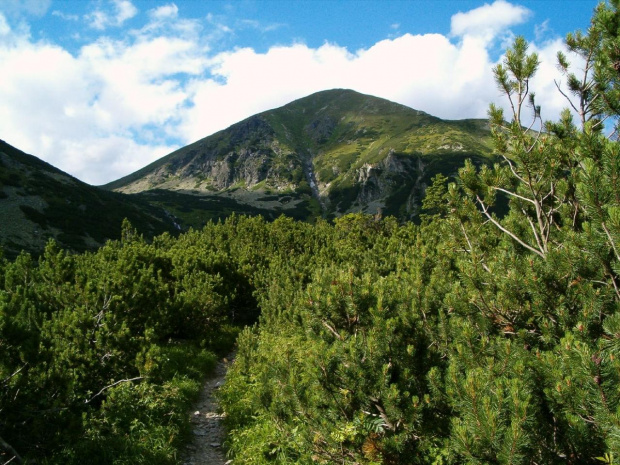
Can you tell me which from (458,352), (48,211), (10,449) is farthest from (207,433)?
(48,211)

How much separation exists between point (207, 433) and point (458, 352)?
7333 mm

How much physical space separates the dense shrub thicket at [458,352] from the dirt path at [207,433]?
39 cm

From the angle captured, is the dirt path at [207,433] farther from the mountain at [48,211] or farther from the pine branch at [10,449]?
the mountain at [48,211]

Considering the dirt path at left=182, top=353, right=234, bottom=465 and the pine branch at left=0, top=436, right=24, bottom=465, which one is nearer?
the pine branch at left=0, top=436, right=24, bottom=465

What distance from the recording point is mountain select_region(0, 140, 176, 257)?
52594 millimetres

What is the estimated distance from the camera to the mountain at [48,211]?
52594mm

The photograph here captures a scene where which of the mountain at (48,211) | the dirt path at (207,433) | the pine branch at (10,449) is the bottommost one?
the dirt path at (207,433)

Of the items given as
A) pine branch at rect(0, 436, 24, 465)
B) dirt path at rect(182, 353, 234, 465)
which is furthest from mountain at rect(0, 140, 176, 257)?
→ pine branch at rect(0, 436, 24, 465)

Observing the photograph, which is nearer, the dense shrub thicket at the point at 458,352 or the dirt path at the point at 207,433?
the dense shrub thicket at the point at 458,352

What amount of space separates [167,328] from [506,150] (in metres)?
12.1

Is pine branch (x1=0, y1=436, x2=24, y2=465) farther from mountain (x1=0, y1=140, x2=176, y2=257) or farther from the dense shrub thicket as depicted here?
mountain (x1=0, y1=140, x2=176, y2=257)

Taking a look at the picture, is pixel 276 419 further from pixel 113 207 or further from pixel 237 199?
pixel 237 199

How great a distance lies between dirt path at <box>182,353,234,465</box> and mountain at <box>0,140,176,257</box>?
44251mm

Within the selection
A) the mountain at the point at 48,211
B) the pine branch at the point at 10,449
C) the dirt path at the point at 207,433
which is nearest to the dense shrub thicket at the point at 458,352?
the pine branch at the point at 10,449
